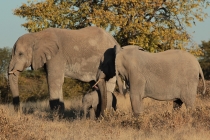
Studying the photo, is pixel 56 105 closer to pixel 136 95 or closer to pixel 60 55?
pixel 60 55

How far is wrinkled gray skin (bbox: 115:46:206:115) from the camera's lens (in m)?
11.5

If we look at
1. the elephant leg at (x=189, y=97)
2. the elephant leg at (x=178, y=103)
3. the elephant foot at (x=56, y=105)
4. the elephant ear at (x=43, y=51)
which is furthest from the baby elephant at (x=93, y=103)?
the elephant leg at (x=189, y=97)

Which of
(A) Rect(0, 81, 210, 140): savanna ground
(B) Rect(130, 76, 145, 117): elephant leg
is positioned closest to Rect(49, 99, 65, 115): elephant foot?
(A) Rect(0, 81, 210, 140): savanna ground

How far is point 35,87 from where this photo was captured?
25.9 meters

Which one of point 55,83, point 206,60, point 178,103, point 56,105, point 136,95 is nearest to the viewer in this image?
point 136,95

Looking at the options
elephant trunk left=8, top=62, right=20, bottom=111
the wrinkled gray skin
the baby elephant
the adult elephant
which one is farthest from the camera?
elephant trunk left=8, top=62, right=20, bottom=111

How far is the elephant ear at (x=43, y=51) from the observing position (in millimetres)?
13227

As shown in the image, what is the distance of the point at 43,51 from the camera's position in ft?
43.7

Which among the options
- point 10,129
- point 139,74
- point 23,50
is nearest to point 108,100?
point 139,74

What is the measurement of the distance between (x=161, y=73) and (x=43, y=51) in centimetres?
306

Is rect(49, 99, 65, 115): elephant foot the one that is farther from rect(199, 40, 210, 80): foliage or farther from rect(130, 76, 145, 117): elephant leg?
rect(199, 40, 210, 80): foliage

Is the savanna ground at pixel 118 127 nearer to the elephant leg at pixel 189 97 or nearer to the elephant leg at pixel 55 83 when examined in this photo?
the elephant leg at pixel 189 97

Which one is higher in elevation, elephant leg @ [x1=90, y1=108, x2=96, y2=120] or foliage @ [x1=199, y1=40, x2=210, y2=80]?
elephant leg @ [x1=90, y1=108, x2=96, y2=120]

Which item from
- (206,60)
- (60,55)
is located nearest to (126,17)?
(60,55)
